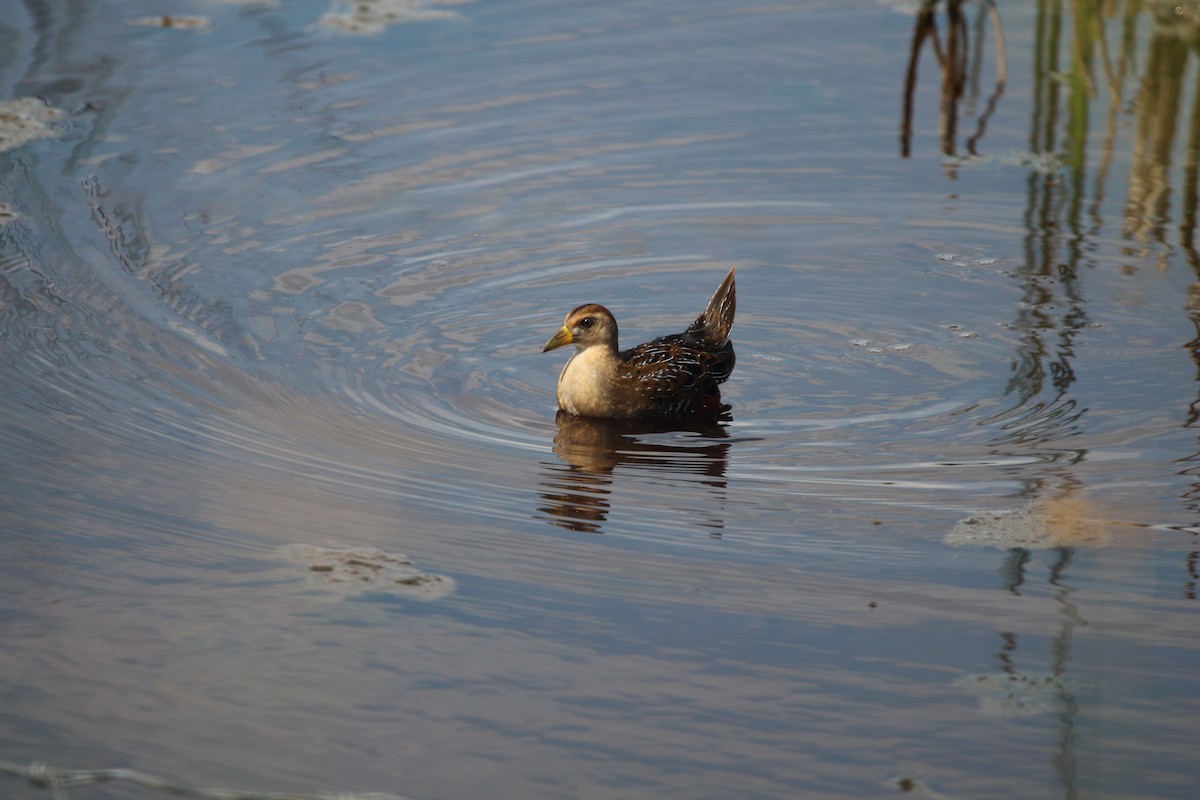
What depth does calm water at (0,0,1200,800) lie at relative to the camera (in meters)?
4.15

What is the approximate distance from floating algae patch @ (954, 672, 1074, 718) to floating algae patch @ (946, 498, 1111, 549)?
1.00m

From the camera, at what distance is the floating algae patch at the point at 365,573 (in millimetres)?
4844

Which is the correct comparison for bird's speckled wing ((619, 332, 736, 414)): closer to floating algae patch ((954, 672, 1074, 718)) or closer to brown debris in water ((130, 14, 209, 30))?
floating algae patch ((954, 672, 1074, 718))

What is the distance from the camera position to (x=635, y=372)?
7.30 metres

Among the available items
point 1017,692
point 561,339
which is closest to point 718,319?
point 561,339

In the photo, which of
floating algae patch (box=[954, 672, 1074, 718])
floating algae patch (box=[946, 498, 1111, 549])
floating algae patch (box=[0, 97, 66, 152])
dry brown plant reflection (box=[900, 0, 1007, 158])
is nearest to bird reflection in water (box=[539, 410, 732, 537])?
floating algae patch (box=[946, 498, 1111, 549])

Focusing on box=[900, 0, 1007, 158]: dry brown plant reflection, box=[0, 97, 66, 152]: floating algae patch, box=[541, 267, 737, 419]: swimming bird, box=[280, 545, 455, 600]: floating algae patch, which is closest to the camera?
box=[280, 545, 455, 600]: floating algae patch

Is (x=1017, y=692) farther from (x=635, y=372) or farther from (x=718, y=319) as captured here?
(x=718, y=319)

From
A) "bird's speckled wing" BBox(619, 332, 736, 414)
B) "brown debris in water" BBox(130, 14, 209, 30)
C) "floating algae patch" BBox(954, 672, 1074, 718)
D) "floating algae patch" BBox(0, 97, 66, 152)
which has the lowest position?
"floating algae patch" BBox(954, 672, 1074, 718)

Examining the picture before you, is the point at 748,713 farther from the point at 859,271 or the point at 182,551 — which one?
the point at 859,271

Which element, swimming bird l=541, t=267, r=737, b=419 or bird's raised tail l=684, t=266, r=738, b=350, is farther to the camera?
bird's raised tail l=684, t=266, r=738, b=350

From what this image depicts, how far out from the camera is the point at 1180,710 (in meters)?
4.22

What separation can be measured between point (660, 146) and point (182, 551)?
5744 mm

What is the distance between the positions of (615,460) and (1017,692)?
2632 millimetres
